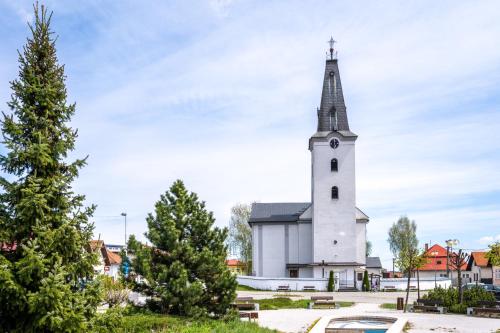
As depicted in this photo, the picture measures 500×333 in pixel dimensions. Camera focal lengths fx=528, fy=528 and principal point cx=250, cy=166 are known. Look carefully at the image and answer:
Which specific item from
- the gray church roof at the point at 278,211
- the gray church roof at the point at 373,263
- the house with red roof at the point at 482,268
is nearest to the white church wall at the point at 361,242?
the gray church roof at the point at 373,263

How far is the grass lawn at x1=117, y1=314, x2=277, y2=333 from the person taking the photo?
1440 cm

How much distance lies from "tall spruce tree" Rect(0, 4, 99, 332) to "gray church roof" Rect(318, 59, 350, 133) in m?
42.9

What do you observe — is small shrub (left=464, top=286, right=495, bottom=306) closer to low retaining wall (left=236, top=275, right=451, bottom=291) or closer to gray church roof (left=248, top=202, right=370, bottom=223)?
low retaining wall (left=236, top=275, right=451, bottom=291)

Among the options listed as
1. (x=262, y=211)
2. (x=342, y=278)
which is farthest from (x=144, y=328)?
(x=262, y=211)

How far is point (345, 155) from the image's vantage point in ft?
174

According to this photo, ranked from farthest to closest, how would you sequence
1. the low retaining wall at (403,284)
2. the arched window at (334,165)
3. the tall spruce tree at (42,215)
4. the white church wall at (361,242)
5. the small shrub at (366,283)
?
the white church wall at (361,242)
the arched window at (334,165)
the low retaining wall at (403,284)
the small shrub at (366,283)
the tall spruce tree at (42,215)

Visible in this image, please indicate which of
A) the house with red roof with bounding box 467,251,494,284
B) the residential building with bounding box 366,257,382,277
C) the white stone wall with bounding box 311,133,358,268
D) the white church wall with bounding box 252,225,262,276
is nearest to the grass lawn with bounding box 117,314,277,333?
the white stone wall with bounding box 311,133,358,268

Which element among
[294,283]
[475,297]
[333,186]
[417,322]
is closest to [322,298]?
[475,297]

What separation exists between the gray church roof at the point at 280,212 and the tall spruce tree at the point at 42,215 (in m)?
45.0

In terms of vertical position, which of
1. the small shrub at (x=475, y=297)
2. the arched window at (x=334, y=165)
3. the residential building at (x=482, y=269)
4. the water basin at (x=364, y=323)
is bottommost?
the residential building at (x=482, y=269)

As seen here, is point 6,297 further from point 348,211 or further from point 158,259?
point 348,211

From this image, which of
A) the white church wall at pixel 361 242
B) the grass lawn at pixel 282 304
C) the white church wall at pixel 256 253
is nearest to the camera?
the grass lawn at pixel 282 304

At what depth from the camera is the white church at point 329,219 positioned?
5175cm

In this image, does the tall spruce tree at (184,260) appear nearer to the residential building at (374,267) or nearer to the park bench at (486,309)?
the park bench at (486,309)
